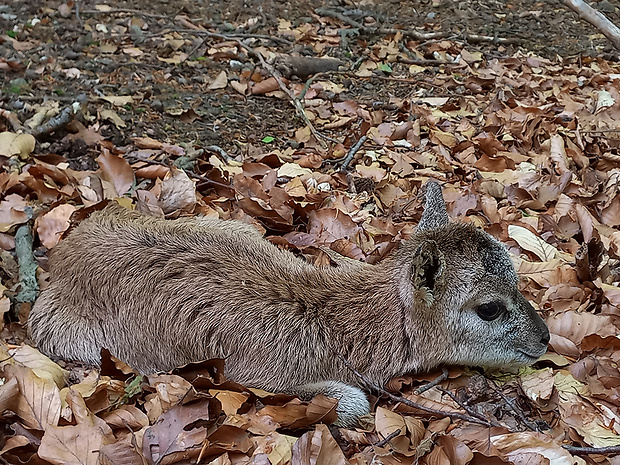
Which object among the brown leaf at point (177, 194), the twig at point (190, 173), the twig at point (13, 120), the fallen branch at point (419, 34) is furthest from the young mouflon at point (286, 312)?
the fallen branch at point (419, 34)

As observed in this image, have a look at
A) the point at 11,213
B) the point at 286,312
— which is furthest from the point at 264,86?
the point at 286,312

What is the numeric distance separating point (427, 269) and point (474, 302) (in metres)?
0.35

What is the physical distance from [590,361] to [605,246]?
4.16ft

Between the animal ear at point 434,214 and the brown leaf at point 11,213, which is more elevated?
the animal ear at point 434,214

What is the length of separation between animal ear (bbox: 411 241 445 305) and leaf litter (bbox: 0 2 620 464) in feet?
1.77

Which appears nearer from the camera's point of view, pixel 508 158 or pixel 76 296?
pixel 76 296

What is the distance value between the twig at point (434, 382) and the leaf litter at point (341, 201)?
0.02 m

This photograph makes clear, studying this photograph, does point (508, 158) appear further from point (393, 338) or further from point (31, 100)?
point (31, 100)

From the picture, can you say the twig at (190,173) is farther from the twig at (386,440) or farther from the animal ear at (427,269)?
the twig at (386,440)

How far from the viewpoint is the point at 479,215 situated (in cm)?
482

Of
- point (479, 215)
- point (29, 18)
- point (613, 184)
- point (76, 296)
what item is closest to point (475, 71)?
point (613, 184)

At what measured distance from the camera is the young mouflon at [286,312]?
130 inches

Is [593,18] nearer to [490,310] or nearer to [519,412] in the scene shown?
[490,310]

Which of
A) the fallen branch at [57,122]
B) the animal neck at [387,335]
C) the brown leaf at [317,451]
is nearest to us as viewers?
the brown leaf at [317,451]
